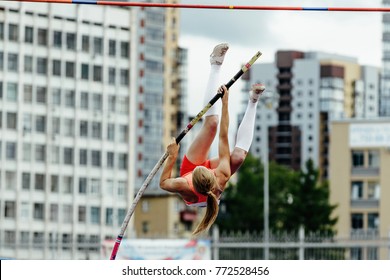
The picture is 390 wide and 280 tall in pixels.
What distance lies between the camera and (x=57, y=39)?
3861 inches

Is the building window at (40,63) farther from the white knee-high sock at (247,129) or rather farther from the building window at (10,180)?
the white knee-high sock at (247,129)

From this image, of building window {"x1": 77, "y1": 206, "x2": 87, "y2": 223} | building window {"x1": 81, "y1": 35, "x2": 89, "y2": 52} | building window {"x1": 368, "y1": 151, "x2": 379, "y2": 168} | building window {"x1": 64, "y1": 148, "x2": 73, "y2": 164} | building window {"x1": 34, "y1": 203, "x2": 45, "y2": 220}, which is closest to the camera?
building window {"x1": 34, "y1": 203, "x2": 45, "y2": 220}


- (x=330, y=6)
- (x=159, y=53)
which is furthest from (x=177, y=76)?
(x=330, y=6)

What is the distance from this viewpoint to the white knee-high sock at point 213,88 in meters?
9.84

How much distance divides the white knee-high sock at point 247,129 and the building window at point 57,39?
8777cm

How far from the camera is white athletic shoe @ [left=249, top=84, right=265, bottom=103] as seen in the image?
9.81 m

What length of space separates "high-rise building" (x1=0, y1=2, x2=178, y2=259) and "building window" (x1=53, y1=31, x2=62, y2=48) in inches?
2.4

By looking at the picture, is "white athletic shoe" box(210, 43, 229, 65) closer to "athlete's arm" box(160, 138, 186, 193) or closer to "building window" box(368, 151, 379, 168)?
"athlete's arm" box(160, 138, 186, 193)

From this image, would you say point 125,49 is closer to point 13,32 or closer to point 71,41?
point 71,41

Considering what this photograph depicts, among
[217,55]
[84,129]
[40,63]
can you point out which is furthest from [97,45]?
[217,55]

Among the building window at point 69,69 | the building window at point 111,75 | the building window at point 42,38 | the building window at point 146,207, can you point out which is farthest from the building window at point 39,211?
the building window at point 146,207

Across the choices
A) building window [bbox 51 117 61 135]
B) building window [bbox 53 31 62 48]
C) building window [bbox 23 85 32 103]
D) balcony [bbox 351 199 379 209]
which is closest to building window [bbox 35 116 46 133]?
building window [bbox 51 117 61 135]

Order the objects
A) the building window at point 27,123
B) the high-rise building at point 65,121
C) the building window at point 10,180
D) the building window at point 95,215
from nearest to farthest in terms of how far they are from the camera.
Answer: the high-rise building at point 65,121
the building window at point 10,180
the building window at point 27,123
the building window at point 95,215
